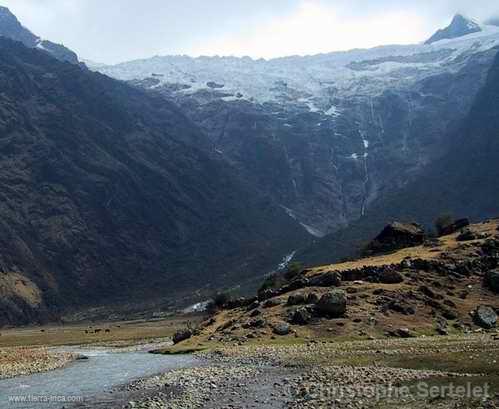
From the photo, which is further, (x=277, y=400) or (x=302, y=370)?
(x=302, y=370)

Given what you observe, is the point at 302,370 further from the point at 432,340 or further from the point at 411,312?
the point at 411,312

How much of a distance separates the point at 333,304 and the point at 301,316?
4578 mm

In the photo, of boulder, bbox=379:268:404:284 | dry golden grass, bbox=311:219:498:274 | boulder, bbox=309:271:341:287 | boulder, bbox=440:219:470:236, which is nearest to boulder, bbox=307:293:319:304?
boulder, bbox=309:271:341:287

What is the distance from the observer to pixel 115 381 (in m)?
57.7

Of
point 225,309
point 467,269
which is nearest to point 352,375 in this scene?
point 467,269

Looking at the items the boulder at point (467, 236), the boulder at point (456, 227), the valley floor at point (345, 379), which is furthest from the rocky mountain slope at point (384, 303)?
the boulder at point (456, 227)

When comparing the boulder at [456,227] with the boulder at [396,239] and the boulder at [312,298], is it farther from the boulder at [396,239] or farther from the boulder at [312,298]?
the boulder at [312,298]

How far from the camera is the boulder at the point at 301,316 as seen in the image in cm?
8144

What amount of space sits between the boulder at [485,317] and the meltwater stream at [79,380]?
126 feet

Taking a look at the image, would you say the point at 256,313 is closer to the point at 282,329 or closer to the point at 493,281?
the point at 282,329

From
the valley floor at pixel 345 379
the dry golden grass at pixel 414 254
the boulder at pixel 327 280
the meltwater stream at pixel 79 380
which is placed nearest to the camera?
the valley floor at pixel 345 379

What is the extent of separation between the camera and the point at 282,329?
79.2 m

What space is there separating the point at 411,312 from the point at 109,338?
95.4 m

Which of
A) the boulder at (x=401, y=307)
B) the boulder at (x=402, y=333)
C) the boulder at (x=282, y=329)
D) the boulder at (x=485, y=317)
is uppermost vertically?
the boulder at (x=282, y=329)
